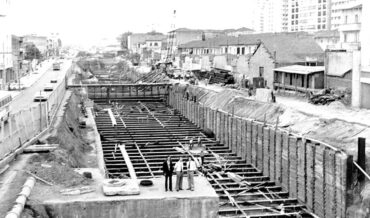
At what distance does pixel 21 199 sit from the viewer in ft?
61.0

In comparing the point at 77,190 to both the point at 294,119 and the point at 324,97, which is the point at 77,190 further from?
the point at 324,97

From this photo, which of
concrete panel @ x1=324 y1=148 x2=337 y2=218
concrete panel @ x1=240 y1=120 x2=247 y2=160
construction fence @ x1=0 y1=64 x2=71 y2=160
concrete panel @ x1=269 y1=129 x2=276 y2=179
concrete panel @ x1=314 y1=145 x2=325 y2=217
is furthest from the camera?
concrete panel @ x1=240 y1=120 x2=247 y2=160

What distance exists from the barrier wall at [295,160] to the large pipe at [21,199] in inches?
529

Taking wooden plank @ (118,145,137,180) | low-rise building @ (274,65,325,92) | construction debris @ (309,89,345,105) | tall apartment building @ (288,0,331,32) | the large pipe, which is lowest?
wooden plank @ (118,145,137,180)

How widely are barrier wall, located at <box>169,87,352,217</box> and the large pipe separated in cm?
1345

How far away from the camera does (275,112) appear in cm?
3972

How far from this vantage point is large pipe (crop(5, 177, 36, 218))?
17094 mm

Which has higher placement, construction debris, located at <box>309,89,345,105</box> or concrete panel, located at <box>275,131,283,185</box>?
construction debris, located at <box>309,89,345,105</box>

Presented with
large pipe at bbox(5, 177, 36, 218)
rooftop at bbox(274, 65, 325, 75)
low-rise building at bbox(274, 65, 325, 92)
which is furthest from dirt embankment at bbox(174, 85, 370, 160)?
large pipe at bbox(5, 177, 36, 218)

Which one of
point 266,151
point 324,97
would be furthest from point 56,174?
point 324,97

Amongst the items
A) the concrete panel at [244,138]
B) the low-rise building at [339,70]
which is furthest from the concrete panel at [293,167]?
the low-rise building at [339,70]

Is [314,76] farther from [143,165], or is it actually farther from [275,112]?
[143,165]

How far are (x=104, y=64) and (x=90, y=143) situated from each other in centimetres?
15480

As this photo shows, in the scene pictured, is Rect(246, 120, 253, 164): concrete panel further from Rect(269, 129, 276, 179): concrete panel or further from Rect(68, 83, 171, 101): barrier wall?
Rect(68, 83, 171, 101): barrier wall
